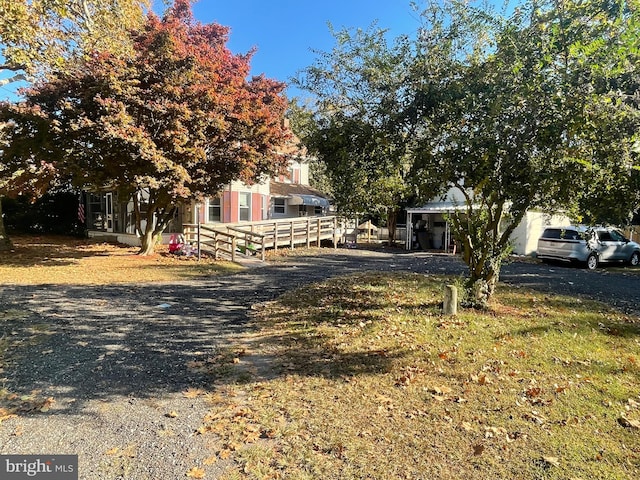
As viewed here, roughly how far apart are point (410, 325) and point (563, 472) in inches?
130

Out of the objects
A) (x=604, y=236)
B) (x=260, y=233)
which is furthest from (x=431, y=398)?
(x=604, y=236)

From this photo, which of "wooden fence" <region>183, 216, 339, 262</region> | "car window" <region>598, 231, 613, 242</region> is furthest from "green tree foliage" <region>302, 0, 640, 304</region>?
"car window" <region>598, 231, 613, 242</region>

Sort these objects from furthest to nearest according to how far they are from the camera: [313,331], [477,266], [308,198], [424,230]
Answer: [308,198] → [424,230] → [477,266] → [313,331]

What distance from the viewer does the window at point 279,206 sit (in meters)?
25.1

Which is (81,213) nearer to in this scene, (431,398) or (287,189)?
(287,189)

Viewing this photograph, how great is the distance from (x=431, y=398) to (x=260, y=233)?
520 inches

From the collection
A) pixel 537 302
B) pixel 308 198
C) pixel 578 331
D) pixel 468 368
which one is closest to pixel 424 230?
pixel 308 198

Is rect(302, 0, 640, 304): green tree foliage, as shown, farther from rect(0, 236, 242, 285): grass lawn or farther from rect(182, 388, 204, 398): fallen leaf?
rect(0, 236, 242, 285): grass lawn

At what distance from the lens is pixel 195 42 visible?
13180mm

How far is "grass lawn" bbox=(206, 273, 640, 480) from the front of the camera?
2824mm

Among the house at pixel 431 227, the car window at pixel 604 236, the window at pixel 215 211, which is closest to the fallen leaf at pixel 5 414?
the window at pixel 215 211

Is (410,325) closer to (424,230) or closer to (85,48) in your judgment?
(85,48)

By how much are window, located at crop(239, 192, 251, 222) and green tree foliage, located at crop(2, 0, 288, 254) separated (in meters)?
6.46

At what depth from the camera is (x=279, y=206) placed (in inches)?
999
